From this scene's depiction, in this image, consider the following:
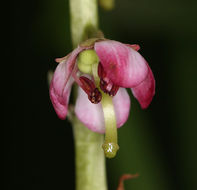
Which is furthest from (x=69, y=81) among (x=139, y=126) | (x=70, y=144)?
(x=70, y=144)

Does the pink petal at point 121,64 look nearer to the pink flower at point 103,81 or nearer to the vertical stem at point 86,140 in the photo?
the pink flower at point 103,81

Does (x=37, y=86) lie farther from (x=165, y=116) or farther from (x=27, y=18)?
(x=165, y=116)

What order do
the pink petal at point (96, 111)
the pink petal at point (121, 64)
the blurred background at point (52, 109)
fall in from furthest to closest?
the blurred background at point (52, 109) → the pink petal at point (96, 111) → the pink petal at point (121, 64)

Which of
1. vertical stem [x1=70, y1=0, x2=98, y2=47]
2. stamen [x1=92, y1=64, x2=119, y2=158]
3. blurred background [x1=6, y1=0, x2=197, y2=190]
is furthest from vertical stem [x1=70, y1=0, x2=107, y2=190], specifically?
blurred background [x1=6, y1=0, x2=197, y2=190]

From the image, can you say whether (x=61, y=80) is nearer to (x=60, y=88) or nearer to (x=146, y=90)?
(x=60, y=88)

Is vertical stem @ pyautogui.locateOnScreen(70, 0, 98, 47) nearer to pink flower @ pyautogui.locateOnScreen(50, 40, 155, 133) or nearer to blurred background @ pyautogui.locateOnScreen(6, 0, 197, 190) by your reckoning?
pink flower @ pyautogui.locateOnScreen(50, 40, 155, 133)

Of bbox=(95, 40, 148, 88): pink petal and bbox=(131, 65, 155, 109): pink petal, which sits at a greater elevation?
bbox=(95, 40, 148, 88): pink petal

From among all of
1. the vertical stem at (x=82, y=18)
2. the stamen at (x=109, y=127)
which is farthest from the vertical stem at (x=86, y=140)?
the stamen at (x=109, y=127)
